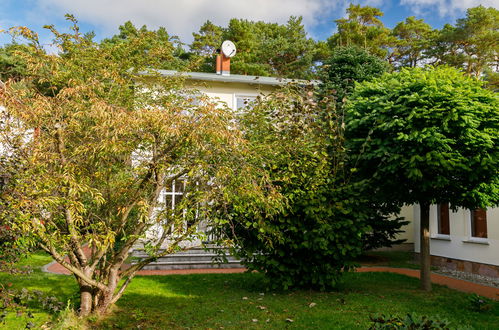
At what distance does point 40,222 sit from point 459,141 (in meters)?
7.46

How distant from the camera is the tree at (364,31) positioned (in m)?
28.7

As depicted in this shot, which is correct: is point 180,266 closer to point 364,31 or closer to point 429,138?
point 429,138

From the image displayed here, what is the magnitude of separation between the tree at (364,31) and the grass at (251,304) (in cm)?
2207

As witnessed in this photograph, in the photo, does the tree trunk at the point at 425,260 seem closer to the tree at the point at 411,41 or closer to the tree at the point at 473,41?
the tree at the point at 473,41

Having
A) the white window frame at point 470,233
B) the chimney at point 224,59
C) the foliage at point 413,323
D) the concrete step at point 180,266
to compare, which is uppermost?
the chimney at point 224,59

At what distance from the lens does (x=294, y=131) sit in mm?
8461

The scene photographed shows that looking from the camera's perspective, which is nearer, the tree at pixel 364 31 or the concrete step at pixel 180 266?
the concrete step at pixel 180 266

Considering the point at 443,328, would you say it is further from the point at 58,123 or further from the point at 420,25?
the point at 420,25

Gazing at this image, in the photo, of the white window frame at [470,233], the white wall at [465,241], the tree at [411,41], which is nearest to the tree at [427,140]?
the white wall at [465,241]

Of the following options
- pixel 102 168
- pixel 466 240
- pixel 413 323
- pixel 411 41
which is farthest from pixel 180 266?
pixel 411 41

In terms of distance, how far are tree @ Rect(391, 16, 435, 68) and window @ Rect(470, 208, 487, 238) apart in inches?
767

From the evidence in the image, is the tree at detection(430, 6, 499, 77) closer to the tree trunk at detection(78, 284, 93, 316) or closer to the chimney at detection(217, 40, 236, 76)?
the chimney at detection(217, 40, 236, 76)

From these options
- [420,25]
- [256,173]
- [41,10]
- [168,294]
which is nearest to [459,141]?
[256,173]

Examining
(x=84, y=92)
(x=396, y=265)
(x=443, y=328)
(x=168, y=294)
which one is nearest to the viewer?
(x=443, y=328)
